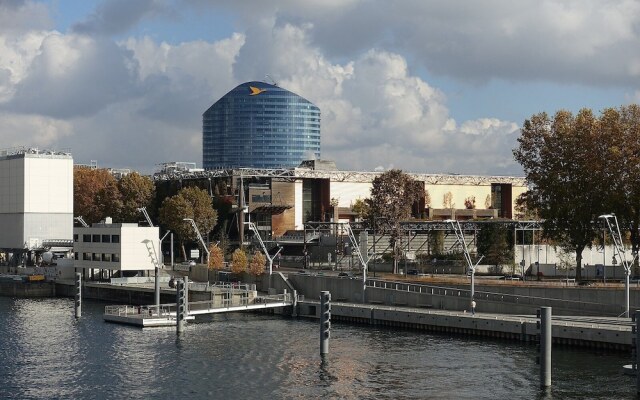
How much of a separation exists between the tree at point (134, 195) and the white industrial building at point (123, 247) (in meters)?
39.5

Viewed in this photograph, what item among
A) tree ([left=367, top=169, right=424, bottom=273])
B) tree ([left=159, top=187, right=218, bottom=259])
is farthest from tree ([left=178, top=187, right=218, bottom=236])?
tree ([left=367, top=169, right=424, bottom=273])

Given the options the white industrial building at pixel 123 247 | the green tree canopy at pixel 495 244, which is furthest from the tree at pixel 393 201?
the white industrial building at pixel 123 247

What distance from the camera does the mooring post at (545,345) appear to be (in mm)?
66312

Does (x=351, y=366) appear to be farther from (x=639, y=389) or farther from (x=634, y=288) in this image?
(x=634, y=288)

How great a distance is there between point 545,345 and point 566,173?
165 ft

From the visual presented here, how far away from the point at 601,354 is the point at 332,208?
4722 inches

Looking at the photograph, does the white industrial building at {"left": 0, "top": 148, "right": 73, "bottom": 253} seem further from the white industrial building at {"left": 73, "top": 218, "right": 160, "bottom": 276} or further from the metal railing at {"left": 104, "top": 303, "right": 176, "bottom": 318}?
the metal railing at {"left": 104, "top": 303, "right": 176, "bottom": 318}

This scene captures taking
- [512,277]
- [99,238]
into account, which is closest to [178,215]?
[99,238]

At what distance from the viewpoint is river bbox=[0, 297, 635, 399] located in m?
67.2

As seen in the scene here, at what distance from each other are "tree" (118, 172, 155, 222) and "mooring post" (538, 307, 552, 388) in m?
128

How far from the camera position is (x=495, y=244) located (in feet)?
451

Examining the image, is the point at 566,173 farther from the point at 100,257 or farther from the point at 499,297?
the point at 100,257

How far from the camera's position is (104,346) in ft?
288

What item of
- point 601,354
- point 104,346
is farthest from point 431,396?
point 104,346
